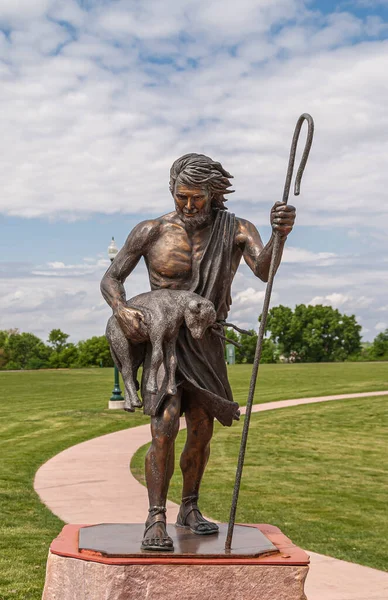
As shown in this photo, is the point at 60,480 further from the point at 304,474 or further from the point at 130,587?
the point at 130,587

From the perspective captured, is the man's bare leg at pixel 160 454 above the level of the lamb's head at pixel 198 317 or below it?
below

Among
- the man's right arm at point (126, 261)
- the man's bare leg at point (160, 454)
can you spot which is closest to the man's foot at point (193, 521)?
the man's bare leg at point (160, 454)

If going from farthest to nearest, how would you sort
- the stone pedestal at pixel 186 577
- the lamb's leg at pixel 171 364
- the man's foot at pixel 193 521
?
the man's foot at pixel 193 521, the lamb's leg at pixel 171 364, the stone pedestal at pixel 186 577

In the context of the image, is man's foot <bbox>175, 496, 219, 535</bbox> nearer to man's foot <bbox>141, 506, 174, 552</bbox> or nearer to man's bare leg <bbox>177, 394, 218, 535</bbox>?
man's bare leg <bbox>177, 394, 218, 535</bbox>

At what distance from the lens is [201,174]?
4.79 metres

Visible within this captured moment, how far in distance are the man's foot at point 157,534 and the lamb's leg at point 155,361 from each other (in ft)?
2.33

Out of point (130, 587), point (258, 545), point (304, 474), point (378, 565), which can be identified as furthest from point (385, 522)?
point (130, 587)

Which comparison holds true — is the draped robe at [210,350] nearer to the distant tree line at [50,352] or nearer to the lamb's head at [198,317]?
the lamb's head at [198,317]

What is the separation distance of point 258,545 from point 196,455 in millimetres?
723

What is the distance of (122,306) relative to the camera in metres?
4.72

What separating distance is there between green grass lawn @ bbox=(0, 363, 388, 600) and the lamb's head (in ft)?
9.17

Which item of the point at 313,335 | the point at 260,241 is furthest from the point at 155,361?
the point at 313,335

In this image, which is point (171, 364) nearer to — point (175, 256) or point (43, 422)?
point (175, 256)

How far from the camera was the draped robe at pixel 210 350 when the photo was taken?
184 inches
